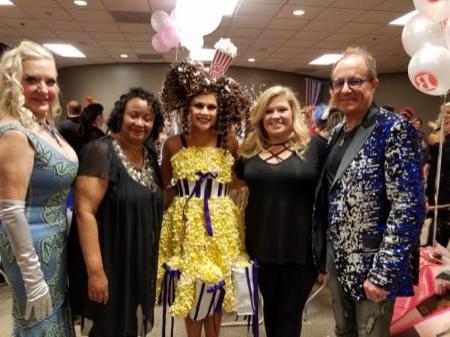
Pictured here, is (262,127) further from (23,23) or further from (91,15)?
(23,23)

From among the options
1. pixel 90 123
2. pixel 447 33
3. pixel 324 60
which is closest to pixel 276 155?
pixel 447 33

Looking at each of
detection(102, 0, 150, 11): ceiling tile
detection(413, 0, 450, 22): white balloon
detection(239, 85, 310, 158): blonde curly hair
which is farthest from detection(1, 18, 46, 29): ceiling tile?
detection(413, 0, 450, 22): white balloon

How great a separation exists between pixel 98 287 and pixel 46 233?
338 mm

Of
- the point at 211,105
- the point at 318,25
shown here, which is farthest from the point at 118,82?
the point at 211,105

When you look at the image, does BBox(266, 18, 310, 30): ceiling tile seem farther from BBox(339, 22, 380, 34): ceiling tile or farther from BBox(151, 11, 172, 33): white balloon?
BBox(151, 11, 172, 33): white balloon

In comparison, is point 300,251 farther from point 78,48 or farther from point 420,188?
point 78,48

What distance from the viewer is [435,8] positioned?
2.42 m

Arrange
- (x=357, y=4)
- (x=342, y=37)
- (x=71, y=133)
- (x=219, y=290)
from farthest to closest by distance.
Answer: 1. (x=342, y=37)
2. (x=357, y=4)
3. (x=71, y=133)
4. (x=219, y=290)

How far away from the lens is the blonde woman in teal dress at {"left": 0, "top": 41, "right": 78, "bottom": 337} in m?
1.33

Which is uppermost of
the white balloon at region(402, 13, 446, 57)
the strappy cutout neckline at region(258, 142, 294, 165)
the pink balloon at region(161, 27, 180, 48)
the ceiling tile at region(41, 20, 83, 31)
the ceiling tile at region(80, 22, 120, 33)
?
the ceiling tile at region(80, 22, 120, 33)

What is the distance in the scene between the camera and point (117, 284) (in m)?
1.72

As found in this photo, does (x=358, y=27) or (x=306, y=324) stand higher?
(x=358, y=27)

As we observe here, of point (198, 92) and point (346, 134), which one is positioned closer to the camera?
point (346, 134)

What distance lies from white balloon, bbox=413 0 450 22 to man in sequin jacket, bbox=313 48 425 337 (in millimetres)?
1096
